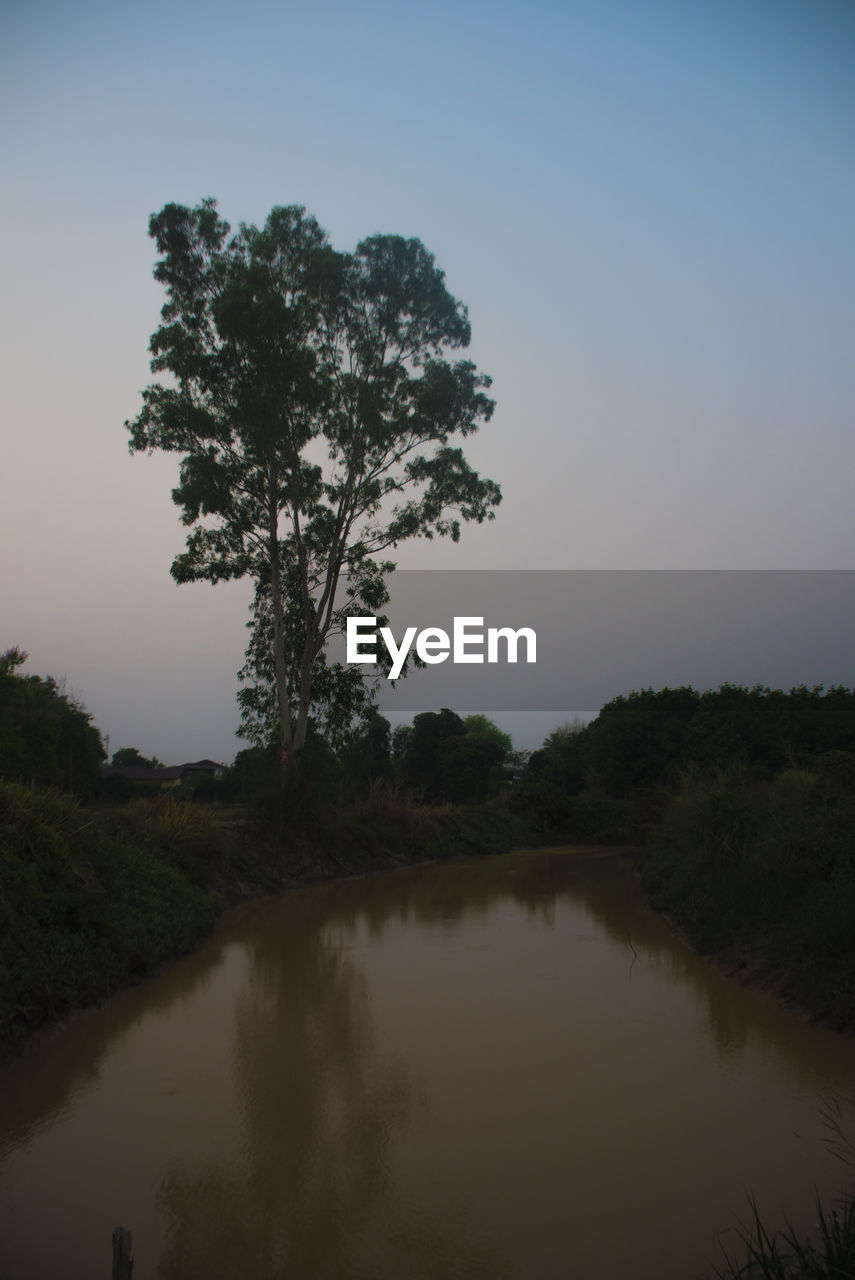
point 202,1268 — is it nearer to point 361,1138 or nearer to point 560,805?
point 361,1138

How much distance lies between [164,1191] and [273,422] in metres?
15.3

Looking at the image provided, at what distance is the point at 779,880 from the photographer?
10094 millimetres

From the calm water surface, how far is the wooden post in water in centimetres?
113

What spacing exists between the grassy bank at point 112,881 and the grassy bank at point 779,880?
6242 millimetres

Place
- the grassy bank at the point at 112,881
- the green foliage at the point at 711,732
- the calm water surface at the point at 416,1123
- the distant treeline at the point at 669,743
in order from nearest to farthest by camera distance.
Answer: the calm water surface at the point at 416,1123 → the grassy bank at the point at 112,881 → the distant treeline at the point at 669,743 → the green foliage at the point at 711,732

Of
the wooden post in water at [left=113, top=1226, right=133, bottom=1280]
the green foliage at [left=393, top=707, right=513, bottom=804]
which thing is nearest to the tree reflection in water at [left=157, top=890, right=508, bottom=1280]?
the wooden post in water at [left=113, top=1226, right=133, bottom=1280]

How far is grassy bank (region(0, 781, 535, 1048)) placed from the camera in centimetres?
770

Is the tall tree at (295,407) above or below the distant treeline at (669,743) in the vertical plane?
above

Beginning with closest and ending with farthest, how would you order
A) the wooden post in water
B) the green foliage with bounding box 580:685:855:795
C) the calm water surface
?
the wooden post in water < the calm water surface < the green foliage with bounding box 580:685:855:795

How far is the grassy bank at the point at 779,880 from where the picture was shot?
7.86m

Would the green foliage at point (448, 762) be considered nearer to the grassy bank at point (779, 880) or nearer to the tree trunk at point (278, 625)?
the tree trunk at point (278, 625)

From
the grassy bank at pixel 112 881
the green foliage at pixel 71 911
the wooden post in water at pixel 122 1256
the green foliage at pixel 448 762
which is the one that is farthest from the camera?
the green foliage at pixel 448 762

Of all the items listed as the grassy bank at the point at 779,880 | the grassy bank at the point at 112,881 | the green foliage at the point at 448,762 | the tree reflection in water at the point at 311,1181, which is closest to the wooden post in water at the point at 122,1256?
the tree reflection in water at the point at 311,1181

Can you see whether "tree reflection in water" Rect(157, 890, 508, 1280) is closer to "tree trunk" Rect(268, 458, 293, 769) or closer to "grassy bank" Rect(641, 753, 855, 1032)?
"grassy bank" Rect(641, 753, 855, 1032)
